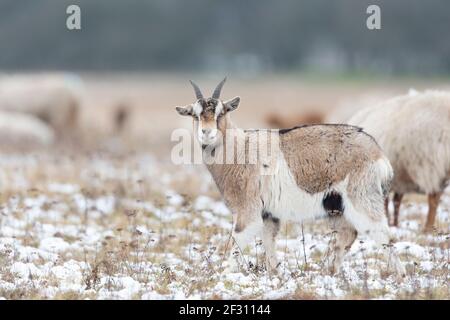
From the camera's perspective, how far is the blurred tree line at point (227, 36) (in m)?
75.4

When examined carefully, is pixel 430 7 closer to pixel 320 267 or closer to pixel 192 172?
pixel 192 172

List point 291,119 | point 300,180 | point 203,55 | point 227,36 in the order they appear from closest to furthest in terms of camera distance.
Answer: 1. point 300,180
2. point 291,119
3. point 203,55
4. point 227,36

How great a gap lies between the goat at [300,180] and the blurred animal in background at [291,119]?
13891 millimetres

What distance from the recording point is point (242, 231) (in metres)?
7.71

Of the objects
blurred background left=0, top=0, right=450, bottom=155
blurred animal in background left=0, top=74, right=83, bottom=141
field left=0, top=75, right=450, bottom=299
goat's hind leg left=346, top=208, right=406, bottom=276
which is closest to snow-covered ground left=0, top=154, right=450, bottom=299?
field left=0, top=75, right=450, bottom=299

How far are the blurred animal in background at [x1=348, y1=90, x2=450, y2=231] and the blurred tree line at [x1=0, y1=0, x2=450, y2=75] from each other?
168 feet

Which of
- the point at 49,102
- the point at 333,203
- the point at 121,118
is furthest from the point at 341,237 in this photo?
the point at 121,118

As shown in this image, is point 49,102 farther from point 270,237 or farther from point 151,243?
point 270,237

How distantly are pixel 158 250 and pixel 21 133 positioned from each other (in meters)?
11.3

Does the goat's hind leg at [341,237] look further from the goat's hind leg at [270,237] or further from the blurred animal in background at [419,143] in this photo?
the blurred animal in background at [419,143]

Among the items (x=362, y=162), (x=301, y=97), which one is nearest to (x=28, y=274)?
(x=362, y=162)

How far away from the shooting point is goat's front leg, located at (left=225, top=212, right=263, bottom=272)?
7.70 m

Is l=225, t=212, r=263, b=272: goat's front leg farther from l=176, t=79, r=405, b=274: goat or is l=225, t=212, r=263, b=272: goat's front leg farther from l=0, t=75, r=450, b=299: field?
l=0, t=75, r=450, b=299: field

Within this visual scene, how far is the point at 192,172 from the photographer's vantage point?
1559cm
